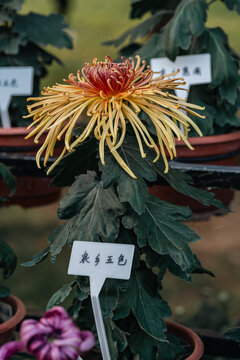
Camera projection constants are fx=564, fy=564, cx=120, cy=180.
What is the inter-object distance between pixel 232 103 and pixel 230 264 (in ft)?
2.61

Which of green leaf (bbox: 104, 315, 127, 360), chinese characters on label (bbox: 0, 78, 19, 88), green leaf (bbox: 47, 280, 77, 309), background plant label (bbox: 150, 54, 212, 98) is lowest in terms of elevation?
green leaf (bbox: 104, 315, 127, 360)

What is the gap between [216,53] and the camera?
Answer: 145 cm

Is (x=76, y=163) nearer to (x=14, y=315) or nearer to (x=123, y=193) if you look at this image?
(x=123, y=193)

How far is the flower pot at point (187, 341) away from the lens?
97 cm

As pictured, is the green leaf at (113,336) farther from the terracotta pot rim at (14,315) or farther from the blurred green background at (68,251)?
the blurred green background at (68,251)

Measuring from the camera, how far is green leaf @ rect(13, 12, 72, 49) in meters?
1.70

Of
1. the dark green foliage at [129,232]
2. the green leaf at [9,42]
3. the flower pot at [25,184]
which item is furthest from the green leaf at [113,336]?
the green leaf at [9,42]

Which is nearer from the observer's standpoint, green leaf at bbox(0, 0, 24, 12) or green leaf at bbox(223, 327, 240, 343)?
green leaf at bbox(223, 327, 240, 343)

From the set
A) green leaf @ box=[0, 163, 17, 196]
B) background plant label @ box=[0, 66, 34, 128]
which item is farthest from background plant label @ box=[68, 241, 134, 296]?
background plant label @ box=[0, 66, 34, 128]

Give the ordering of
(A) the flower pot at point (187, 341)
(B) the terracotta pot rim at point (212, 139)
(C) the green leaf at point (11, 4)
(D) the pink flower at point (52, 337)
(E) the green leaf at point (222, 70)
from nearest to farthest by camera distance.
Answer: (D) the pink flower at point (52, 337), (A) the flower pot at point (187, 341), (B) the terracotta pot rim at point (212, 139), (E) the green leaf at point (222, 70), (C) the green leaf at point (11, 4)

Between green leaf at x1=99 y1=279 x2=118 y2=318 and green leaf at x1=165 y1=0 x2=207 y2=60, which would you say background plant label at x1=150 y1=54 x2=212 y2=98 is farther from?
green leaf at x1=99 y1=279 x2=118 y2=318

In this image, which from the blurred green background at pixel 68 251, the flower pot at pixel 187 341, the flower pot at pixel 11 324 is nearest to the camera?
the flower pot at pixel 187 341

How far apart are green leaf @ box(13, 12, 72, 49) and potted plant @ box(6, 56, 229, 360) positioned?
86 centimetres

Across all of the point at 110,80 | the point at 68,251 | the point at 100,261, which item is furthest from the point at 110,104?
the point at 68,251
